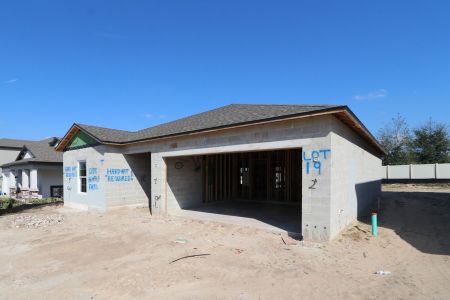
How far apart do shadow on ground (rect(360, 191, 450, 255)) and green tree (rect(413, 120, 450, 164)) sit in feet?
87.8

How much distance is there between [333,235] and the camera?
818 cm

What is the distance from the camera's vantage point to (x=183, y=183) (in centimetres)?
1455

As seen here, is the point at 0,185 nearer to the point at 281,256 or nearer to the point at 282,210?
the point at 282,210

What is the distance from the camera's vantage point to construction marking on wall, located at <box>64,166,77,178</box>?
57.4 ft

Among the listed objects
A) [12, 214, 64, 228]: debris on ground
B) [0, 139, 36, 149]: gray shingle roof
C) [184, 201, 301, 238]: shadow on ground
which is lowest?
[12, 214, 64, 228]: debris on ground

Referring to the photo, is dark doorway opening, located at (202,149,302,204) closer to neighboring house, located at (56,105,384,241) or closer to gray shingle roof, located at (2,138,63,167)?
neighboring house, located at (56,105,384,241)

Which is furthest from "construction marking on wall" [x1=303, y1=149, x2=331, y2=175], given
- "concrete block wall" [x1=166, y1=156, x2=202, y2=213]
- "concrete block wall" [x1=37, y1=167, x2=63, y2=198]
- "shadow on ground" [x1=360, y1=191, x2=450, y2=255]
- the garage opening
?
"concrete block wall" [x1=37, y1=167, x2=63, y2=198]

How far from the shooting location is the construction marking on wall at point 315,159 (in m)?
8.05

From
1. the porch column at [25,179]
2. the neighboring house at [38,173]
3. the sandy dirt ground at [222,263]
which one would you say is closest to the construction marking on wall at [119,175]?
the sandy dirt ground at [222,263]

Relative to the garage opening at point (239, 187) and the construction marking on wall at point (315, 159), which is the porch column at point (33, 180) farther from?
the construction marking on wall at point (315, 159)

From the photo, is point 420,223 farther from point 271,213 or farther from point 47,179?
point 47,179

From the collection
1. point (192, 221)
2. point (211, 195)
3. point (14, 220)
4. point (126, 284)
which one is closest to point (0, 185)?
point (14, 220)

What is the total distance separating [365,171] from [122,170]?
12.0 metres

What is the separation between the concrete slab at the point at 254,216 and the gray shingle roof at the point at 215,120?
141 inches
